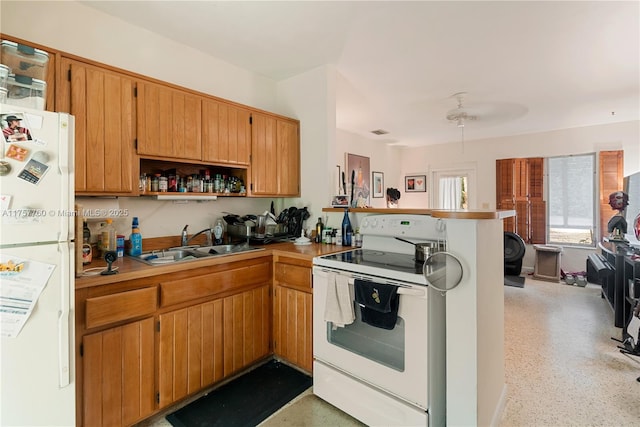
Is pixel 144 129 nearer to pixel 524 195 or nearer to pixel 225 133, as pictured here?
pixel 225 133

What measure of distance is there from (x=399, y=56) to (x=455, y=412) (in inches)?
107

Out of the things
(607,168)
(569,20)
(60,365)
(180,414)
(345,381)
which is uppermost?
(569,20)

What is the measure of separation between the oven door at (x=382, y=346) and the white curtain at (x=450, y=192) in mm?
5234

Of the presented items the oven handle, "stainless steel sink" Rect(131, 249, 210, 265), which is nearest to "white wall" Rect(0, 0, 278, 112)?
"stainless steel sink" Rect(131, 249, 210, 265)

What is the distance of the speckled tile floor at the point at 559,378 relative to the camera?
1813mm

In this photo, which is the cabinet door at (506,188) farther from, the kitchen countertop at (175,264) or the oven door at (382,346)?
the oven door at (382,346)

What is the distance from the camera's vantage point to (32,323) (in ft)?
4.02

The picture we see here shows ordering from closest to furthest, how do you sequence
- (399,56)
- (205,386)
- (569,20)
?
(205,386)
(569,20)
(399,56)

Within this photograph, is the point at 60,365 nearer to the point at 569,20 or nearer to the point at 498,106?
the point at 569,20

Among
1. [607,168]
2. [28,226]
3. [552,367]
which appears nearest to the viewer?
[28,226]

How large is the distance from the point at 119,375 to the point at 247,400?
0.78 metres

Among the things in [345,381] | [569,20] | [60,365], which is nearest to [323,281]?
[345,381]

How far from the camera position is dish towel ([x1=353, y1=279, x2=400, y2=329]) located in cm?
157

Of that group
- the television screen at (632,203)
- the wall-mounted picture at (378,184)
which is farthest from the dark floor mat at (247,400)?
the television screen at (632,203)
